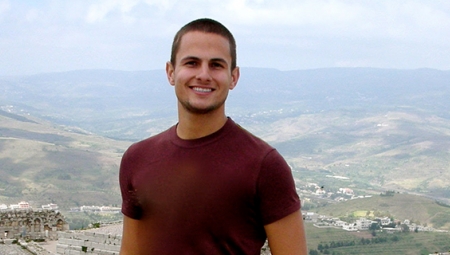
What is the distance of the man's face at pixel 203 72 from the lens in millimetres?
3988

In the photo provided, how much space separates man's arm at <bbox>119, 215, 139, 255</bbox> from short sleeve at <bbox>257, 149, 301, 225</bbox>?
32.8 inches

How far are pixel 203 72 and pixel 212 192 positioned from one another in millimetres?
643

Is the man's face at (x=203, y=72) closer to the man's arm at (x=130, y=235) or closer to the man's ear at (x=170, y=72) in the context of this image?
the man's ear at (x=170, y=72)

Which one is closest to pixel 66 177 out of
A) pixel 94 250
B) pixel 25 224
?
pixel 25 224

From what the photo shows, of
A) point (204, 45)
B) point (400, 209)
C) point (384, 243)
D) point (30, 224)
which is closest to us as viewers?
point (204, 45)

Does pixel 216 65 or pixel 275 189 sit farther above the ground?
pixel 216 65

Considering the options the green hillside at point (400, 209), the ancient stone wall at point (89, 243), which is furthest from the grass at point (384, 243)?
the ancient stone wall at point (89, 243)

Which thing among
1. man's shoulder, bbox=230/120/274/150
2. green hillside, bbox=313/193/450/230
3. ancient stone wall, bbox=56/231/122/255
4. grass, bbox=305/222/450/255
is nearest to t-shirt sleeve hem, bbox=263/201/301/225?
man's shoulder, bbox=230/120/274/150

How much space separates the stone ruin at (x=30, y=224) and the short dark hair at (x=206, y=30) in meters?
15.2

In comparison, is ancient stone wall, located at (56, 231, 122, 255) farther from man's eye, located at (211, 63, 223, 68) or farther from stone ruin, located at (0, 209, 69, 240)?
man's eye, located at (211, 63, 223, 68)

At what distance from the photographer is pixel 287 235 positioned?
12.6 feet

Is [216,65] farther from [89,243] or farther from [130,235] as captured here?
[89,243]

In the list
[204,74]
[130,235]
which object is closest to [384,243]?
[130,235]

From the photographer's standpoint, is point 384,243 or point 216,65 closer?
point 216,65
